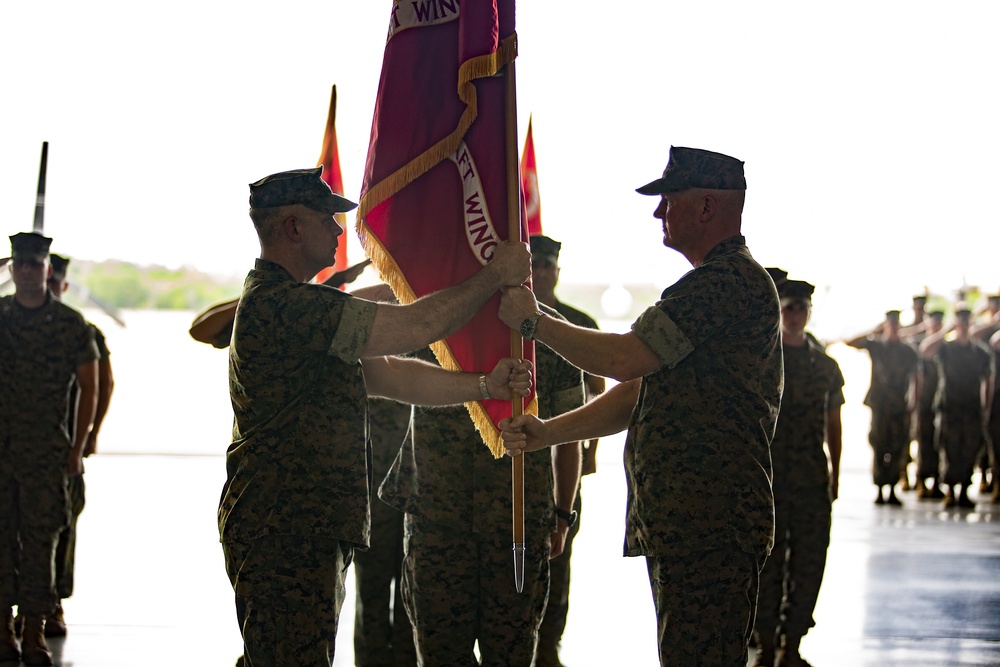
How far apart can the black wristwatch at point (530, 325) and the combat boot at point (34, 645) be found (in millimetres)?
2565

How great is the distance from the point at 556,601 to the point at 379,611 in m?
0.71

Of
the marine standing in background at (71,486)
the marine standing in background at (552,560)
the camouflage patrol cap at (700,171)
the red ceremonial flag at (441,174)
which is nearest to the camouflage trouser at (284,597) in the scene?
the red ceremonial flag at (441,174)

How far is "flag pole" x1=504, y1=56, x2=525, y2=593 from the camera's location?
2746 millimetres

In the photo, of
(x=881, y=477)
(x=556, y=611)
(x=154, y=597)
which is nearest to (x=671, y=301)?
(x=556, y=611)

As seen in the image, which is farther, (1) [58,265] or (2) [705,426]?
(1) [58,265]

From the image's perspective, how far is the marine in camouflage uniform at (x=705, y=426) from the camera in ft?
8.16

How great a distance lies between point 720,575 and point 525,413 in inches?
28.4

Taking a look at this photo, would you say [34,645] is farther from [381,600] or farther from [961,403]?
[961,403]

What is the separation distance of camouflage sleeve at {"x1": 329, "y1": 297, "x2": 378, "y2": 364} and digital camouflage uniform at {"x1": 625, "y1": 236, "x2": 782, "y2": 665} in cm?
65

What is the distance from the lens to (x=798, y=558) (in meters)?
4.23

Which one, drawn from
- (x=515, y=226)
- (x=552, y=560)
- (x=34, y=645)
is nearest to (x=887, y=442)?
(x=552, y=560)

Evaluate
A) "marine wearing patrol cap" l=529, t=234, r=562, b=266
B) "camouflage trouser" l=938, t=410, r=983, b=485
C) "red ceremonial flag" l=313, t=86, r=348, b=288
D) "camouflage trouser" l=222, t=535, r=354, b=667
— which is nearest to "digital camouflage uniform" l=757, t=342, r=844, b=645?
"marine wearing patrol cap" l=529, t=234, r=562, b=266

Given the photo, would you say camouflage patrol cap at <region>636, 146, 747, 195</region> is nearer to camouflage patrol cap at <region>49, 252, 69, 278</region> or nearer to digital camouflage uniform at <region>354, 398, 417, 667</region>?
digital camouflage uniform at <region>354, 398, 417, 667</region>

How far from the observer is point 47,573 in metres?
4.25
